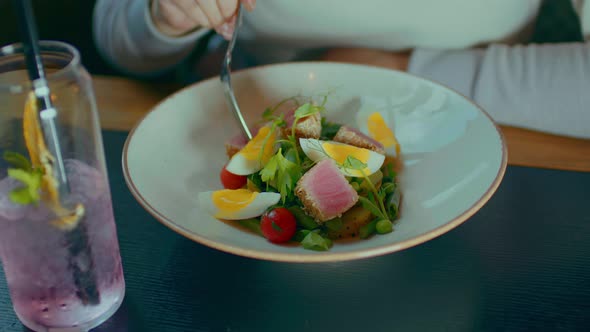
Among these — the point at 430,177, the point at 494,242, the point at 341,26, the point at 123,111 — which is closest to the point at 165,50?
the point at 123,111

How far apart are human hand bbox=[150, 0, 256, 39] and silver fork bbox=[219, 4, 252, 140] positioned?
0.9 inches

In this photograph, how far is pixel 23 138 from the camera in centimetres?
57

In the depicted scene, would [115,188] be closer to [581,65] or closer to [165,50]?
[165,50]

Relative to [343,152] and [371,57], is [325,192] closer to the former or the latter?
[343,152]

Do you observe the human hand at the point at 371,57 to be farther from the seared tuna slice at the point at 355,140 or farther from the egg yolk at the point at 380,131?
the seared tuna slice at the point at 355,140

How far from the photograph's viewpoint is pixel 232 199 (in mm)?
769

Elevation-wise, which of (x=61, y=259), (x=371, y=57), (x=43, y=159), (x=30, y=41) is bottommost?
(x=371, y=57)

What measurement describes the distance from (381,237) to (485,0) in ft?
2.72

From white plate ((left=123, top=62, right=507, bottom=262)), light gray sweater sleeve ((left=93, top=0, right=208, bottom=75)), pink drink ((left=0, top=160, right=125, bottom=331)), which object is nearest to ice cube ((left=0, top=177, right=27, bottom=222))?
Result: pink drink ((left=0, top=160, right=125, bottom=331))

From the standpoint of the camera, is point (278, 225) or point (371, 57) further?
point (371, 57)

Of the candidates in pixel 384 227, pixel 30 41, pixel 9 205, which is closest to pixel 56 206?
pixel 9 205

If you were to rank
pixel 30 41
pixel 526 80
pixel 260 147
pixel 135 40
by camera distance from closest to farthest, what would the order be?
pixel 30 41
pixel 260 147
pixel 526 80
pixel 135 40

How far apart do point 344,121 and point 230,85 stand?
8.5 inches

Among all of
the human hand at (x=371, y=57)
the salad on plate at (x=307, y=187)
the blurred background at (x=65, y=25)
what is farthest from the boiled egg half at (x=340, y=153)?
the blurred background at (x=65, y=25)
